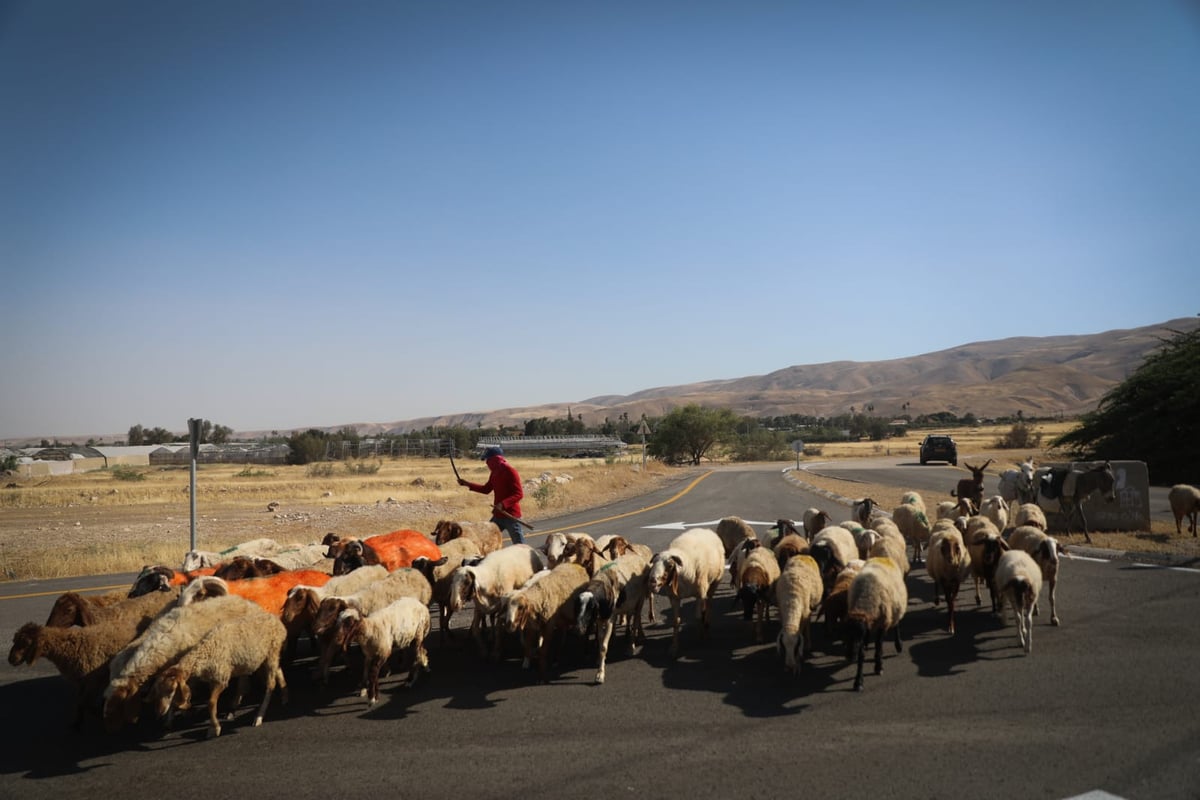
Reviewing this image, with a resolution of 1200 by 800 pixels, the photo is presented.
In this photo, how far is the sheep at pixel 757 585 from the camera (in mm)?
8844

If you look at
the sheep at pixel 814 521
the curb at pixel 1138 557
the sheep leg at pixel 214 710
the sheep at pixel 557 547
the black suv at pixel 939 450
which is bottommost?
the black suv at pixel 939 450

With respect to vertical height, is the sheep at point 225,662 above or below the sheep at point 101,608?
below

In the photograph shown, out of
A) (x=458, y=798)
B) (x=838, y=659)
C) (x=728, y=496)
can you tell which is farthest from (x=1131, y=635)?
(x=728, y=496)

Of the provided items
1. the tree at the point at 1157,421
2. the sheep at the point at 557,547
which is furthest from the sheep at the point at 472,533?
the tree at the point at 1157,421

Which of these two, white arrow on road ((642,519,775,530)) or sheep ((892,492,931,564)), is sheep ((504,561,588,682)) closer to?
sheep ((892,492,931,564))

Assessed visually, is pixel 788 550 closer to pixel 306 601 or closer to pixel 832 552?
pixel 832 552

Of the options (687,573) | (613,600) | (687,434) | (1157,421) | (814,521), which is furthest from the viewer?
(687,434)

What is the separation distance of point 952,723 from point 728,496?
22.8 meters

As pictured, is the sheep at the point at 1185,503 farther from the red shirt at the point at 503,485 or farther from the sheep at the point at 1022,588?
the red shirt at the point at 503,485

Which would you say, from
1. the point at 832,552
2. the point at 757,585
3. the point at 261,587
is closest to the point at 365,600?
the point at 261,587

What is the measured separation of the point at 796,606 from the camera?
25.6ft

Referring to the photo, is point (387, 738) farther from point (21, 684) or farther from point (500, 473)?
point (500, 473)

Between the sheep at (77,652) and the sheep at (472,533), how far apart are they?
5.21 metres

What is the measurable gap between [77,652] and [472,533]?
6.00 m
